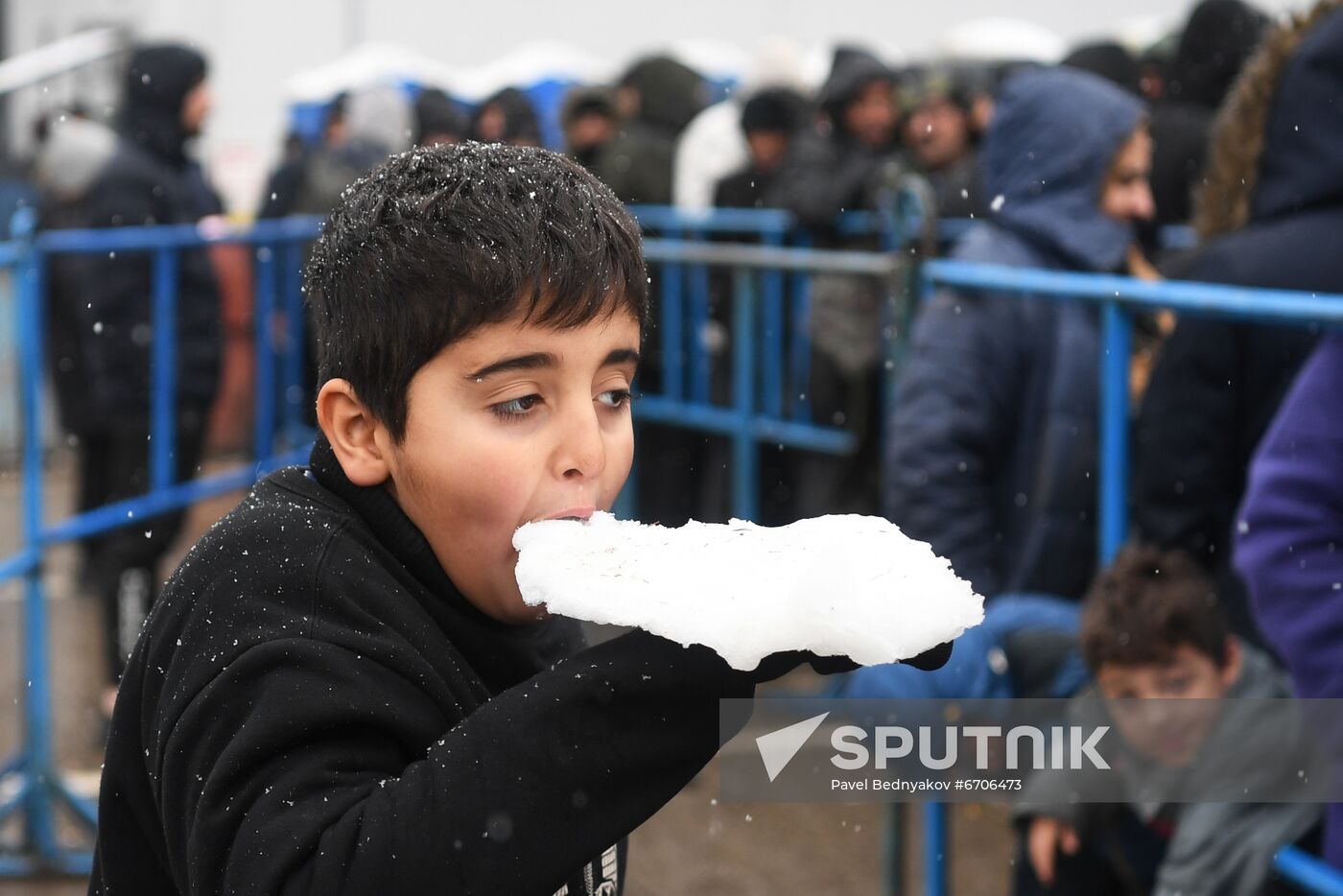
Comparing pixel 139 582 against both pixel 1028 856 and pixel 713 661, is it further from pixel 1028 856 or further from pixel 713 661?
pixel 713 661

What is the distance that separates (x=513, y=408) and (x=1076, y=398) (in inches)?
99.3

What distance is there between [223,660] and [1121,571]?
6.85ft

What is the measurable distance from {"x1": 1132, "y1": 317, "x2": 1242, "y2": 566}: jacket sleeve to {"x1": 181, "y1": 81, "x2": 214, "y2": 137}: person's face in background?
4.40 metres

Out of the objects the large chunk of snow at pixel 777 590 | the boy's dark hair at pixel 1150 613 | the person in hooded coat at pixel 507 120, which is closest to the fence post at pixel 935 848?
the boy's dark hair at pixel 1150 613

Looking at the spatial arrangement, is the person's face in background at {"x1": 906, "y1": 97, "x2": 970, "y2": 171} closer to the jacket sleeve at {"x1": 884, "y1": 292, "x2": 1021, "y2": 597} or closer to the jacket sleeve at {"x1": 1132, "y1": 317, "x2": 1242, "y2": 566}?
the jacket sleeve at {"x1": 884, "y1": 292, "x2": 1021, "y2": 597}

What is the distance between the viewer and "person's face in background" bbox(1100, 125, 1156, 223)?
408 cm

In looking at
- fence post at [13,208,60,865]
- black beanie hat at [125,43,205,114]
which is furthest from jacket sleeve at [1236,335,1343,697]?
black beanie hat at [125,43,205,114]

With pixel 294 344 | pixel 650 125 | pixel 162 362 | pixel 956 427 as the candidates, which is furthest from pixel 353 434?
pixel 650 125

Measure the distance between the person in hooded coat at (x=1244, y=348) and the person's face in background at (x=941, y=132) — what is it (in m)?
4.32

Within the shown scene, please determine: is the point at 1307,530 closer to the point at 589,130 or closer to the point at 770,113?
the point at 770,113

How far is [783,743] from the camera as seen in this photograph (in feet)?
5.34

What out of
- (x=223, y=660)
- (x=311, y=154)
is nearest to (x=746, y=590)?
(x=223, y=660)

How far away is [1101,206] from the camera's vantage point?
4070 millimetres

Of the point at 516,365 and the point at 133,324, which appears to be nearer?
the point at 516,365
